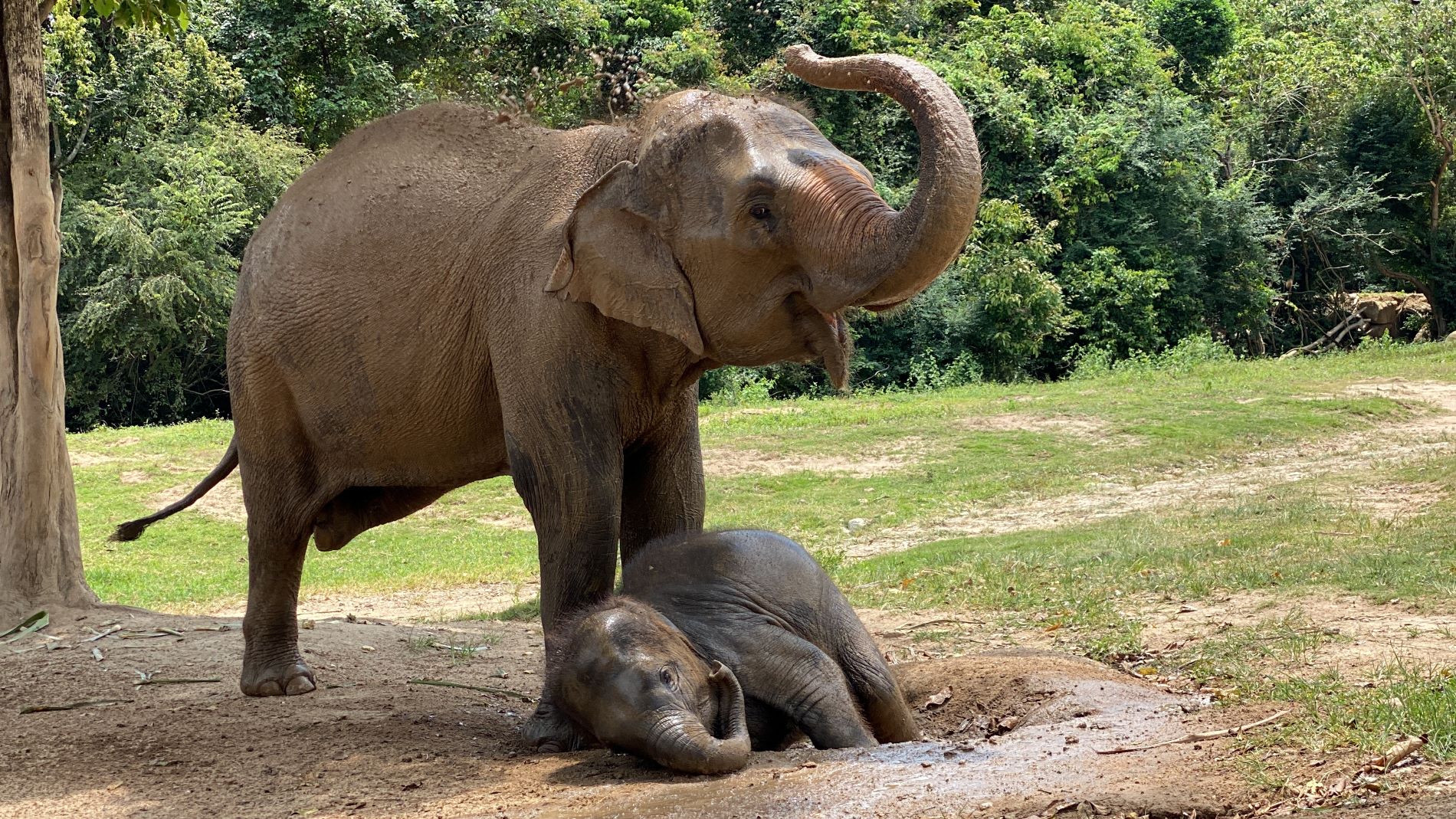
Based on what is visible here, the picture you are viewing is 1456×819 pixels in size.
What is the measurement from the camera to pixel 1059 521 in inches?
534

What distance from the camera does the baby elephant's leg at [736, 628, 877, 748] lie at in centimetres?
561

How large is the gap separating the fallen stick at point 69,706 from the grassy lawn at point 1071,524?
13.7ft

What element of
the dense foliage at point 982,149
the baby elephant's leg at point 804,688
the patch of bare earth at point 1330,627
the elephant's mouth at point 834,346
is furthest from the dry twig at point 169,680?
the dense foliage at point 982,149

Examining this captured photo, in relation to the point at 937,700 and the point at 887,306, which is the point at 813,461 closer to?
the point at 937,700

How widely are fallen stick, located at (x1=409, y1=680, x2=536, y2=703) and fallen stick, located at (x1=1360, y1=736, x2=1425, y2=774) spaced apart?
4.05 m

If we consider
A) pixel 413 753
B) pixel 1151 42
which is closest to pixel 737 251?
pixel 413 753

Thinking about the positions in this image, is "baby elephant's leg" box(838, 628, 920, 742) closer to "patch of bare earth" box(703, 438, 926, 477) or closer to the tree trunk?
the tree trunk

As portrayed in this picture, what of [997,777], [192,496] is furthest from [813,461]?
[997,777]

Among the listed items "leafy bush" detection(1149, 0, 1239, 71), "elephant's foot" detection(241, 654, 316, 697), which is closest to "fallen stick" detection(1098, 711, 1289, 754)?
"elephant's foot" detection(241, 654, 316, 697)

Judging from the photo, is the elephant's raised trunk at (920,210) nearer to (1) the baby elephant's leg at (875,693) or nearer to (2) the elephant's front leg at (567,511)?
(2) the elephant's front leg at (567,511)

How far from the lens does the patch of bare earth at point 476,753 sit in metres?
4.53

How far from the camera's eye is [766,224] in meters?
5.20

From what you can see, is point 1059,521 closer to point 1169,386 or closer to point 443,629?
point 443,629

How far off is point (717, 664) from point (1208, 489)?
10148 mm
